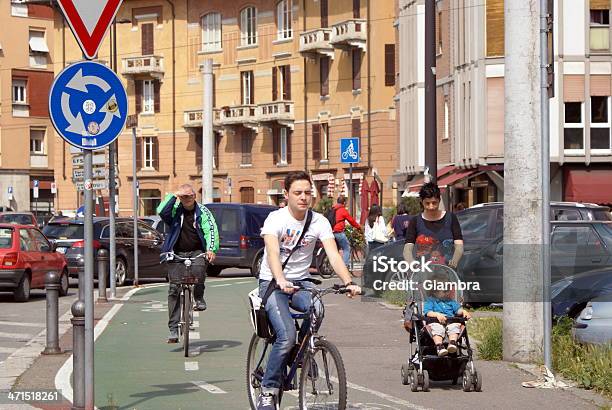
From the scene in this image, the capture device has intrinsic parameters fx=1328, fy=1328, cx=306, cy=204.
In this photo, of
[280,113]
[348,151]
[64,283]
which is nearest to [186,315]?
[64,283]

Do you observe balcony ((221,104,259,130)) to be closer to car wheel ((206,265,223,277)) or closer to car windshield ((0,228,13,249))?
car wheel ((206,265,223,277))

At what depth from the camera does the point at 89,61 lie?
971 cm

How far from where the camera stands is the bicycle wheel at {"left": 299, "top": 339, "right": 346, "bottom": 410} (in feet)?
28.8

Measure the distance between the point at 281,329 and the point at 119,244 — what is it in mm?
21575

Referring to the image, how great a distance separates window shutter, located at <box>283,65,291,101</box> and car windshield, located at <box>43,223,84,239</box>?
123ft

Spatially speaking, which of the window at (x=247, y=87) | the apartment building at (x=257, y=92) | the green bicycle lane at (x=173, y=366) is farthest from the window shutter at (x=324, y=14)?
the green bicycle lane at (x=173, y=366)

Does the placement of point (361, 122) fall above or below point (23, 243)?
above

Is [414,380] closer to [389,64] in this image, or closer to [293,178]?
[293,178]

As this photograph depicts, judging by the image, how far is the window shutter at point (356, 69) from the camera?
62.2 meters

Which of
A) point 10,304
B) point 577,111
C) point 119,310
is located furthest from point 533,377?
point 577,111

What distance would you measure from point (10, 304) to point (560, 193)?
73.0ft

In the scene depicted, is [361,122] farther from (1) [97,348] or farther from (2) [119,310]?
(1) [97,348]

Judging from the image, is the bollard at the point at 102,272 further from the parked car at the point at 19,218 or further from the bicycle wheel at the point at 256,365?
the parked car at the point at 19,218

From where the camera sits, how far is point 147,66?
7375cm
